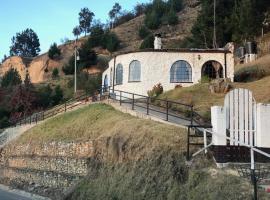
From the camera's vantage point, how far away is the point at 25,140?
37.2 m

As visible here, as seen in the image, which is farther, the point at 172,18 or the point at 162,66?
the point at 172,18

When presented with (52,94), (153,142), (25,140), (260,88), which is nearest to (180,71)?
(260,88)

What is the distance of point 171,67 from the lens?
1593 inches

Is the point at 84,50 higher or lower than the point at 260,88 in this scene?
higher

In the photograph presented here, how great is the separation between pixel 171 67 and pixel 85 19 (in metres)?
94.2

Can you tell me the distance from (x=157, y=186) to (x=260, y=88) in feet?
57.8

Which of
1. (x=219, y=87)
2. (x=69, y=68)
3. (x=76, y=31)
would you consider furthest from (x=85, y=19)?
(x=219, y=87)

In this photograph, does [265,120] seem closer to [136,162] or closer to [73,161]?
[136,162]

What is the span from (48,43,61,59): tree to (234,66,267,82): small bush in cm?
6402

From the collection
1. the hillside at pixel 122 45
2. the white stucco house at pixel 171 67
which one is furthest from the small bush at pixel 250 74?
the hillside at pixel 122 45

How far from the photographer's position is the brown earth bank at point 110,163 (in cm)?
1728

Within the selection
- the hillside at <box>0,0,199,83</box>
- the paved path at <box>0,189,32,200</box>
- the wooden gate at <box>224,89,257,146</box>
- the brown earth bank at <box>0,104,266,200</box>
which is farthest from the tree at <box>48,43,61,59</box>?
the wooden gate at <box>224,89,257,146</box>

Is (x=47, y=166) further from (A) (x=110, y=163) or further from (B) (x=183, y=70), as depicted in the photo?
(B) (x=183, y=70)

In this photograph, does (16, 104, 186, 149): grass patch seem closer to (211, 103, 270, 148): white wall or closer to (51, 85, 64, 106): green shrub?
(211, 103, 270, 148): white wall
